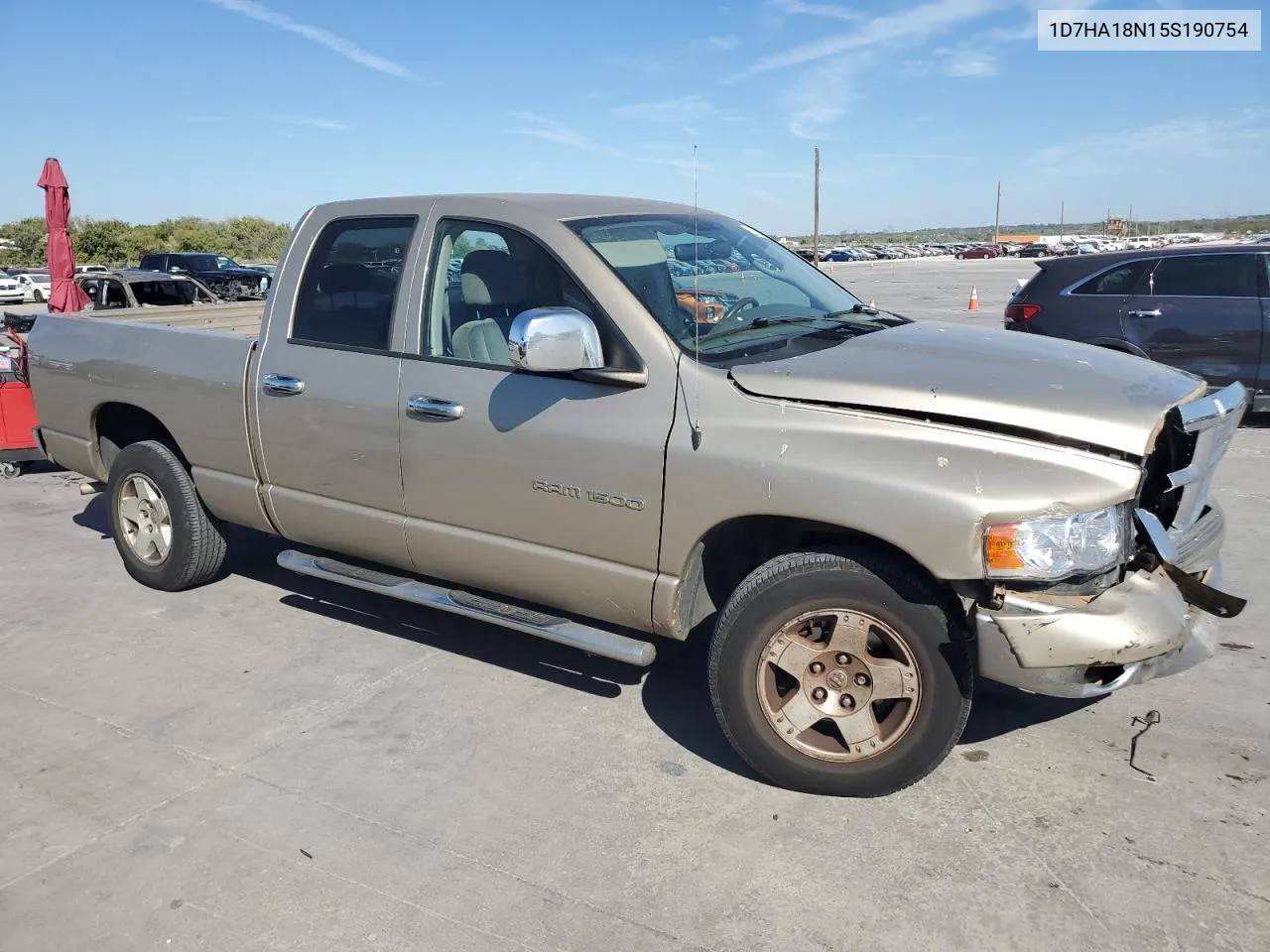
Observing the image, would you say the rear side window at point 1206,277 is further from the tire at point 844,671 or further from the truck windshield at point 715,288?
the tire at point 844,671

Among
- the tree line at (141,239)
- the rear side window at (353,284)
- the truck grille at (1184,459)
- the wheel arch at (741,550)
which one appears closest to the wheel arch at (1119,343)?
the truck grille at (1184,459)

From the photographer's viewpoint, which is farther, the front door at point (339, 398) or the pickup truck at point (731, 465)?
the front door at point (339, 398)

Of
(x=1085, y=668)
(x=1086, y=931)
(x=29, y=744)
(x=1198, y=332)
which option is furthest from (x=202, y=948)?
(x=1198, y=332)

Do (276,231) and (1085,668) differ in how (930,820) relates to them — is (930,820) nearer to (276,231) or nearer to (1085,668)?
(1085,668)

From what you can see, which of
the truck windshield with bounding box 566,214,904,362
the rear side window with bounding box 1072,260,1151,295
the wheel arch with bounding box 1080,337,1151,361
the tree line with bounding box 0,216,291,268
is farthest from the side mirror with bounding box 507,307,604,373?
the tree line with bounding box 0,216,291,268

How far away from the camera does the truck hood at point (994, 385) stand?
3113mm

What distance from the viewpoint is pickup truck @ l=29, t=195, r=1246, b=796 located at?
3.10 metres

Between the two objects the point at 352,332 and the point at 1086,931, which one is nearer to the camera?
the point at 1086,931

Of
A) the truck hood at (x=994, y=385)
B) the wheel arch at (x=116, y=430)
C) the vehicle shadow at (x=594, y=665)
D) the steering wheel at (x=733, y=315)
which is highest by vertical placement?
the steering wheel at (x=733, y=315)

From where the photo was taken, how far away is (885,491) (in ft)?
10.4

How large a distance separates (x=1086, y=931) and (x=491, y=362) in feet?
8.80

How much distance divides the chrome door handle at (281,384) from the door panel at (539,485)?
24.2 inches

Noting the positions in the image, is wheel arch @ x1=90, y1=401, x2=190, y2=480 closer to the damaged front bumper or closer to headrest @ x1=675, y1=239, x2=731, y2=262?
headrest @ x1=675, y1=239, x2=731, y2=262

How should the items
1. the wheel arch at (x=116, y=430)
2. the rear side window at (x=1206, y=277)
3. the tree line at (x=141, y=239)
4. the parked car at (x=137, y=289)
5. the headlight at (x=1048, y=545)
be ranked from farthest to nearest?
the tree line at (x=141, y=239) → the parked car at (x=137, y=289) → the rear side window at (x=1206, y=277) → the wheel arch at (x=116, y=430) → the headlight at (x=1048, y=545)
